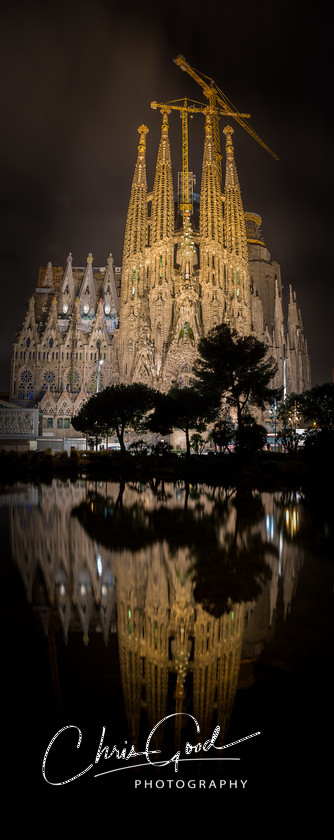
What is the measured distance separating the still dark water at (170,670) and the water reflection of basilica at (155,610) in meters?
0.02

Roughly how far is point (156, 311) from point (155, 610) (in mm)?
56700

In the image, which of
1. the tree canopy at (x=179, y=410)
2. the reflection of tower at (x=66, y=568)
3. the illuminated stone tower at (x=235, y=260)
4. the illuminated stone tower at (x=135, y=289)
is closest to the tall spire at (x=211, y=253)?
the illuminated stone tower at (x=235, y=260)

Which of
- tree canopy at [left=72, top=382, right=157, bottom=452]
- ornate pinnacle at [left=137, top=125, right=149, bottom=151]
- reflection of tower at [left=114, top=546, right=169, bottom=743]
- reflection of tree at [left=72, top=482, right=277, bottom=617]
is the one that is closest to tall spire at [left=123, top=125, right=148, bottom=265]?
ornate pinnacle at [left=137, top=125, right=149, bottom=151]

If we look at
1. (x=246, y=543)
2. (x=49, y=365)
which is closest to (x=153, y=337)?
(x=49, y=365)

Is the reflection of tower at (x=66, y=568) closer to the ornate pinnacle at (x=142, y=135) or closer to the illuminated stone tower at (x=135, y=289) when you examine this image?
A: the illuminated stone tower at (x=135, y=289)

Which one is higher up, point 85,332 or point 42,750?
point 85,332

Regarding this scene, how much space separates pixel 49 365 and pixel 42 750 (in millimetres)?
66420

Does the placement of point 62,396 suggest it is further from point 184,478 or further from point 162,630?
point 162,630

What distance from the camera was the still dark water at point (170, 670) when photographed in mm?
2336

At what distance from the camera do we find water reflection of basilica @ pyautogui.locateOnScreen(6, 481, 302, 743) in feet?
10.2

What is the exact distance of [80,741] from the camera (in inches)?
99.6

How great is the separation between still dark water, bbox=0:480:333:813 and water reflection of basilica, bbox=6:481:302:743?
0.05 feet

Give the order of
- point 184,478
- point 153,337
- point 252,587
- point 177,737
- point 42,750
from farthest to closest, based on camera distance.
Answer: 1. point 153,337
2. point 184,478
3. point 252,587
4. point 177,737
5. point 42,750

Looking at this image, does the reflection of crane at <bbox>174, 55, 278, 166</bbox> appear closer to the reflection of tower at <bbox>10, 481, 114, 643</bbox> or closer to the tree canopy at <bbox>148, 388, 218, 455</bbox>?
the tree canopy at <bbox>148, 388, 218, 455</bbox>
